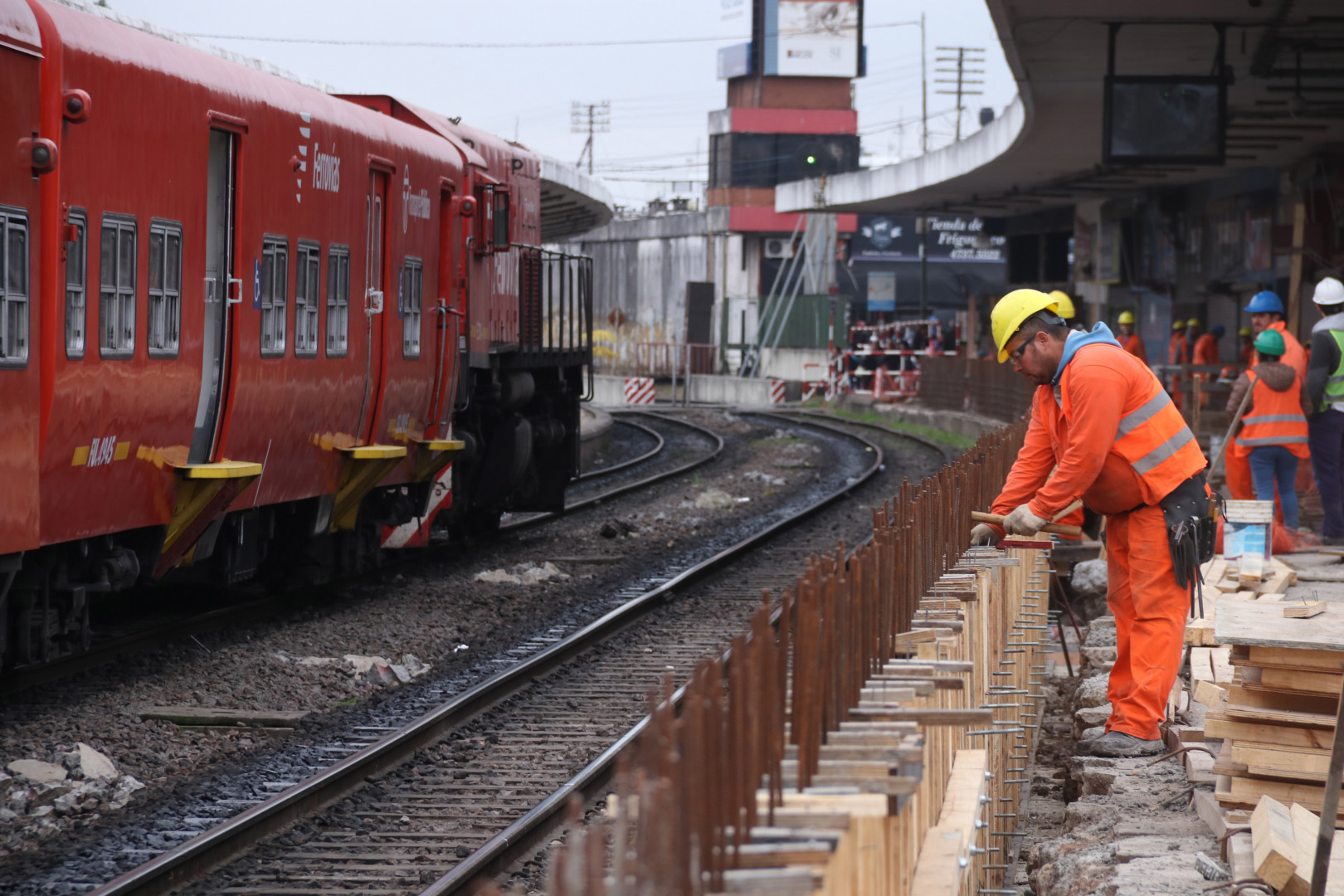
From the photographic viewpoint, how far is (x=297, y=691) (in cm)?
973

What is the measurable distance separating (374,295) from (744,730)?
942cm

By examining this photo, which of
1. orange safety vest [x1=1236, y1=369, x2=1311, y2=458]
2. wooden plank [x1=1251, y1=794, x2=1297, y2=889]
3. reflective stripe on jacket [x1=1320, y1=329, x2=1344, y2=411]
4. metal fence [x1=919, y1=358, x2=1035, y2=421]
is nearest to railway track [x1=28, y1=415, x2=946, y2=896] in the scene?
wooden plank [x1=1251, y1=794, x2=1297, y2=889]

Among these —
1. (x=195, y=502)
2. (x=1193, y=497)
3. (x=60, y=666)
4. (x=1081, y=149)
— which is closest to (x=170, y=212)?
(x=195, y=502)

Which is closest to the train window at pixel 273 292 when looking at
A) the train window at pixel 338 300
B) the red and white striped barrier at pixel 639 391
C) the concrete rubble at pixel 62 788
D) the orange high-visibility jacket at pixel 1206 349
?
the train window at pixel 338 300

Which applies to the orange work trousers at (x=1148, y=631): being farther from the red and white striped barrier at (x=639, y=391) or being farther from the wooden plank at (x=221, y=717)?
the red and white striped barrier at (x=639, y=391)

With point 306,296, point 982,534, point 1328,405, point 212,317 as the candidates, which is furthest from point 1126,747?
point 1328,405

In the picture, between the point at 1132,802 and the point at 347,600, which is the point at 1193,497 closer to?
the point at 1132,802

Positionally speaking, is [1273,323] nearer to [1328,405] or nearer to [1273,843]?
[1328,405]

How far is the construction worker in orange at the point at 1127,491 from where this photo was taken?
713 centimetres

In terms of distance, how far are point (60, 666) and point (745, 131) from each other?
200ft

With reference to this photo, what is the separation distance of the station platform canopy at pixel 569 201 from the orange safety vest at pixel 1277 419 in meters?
14.7

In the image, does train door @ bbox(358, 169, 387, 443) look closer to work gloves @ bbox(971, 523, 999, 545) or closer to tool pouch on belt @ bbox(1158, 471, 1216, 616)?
work gloves @ bbox(971, 523, 999, 545)

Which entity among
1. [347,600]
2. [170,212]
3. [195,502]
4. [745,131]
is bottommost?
[347,600]

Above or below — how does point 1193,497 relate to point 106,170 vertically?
below
